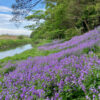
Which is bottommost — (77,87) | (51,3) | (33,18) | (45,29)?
(77,87)

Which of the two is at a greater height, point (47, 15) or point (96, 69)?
point (47, 15)

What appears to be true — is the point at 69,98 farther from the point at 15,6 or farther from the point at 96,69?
the point at 15,6

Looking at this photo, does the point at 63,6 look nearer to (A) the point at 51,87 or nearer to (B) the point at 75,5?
(B) the point at 75,5

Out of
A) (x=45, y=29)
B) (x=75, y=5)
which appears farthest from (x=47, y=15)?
(x=75, y=5)

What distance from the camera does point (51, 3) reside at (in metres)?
22.6

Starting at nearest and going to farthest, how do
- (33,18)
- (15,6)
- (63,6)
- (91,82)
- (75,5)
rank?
(91,82), (15,6), (75,5), (63,6), (33,18)

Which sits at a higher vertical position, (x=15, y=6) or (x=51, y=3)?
(x=51, y=3)

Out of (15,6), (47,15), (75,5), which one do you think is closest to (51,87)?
(15,6)

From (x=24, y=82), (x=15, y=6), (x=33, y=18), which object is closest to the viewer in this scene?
(x=24, y=82)

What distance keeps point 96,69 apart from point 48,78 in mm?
888

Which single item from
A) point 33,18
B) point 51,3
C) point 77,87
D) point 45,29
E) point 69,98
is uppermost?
point 51,3

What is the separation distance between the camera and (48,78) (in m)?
2.18

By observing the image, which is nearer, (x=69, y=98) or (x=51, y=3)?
(x=69, y=98)

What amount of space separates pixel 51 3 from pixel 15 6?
1923 cm
